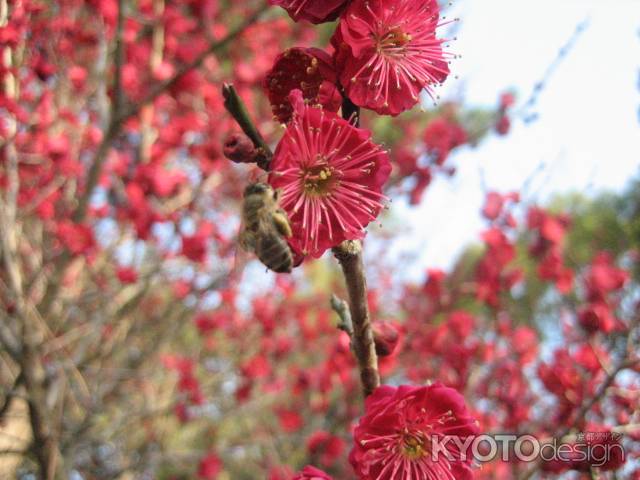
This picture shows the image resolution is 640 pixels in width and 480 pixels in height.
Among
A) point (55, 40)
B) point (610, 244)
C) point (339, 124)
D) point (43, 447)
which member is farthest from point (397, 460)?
point (610, 244)

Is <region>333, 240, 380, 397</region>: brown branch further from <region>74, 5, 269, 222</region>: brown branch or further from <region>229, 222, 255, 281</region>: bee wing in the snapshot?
<region>74, 5, 269, 222</region>: brown branch

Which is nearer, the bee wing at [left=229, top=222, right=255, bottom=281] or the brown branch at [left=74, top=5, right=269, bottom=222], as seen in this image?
the bee wing at [left=229, top=222, right=255, bottom=281]

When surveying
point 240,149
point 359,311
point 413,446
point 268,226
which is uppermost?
point 240,149

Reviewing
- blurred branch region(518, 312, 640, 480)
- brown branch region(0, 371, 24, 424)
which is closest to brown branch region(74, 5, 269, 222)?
brown branch region(0, 371, 24, 424)

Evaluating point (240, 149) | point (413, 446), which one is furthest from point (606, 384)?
point (240, 149)

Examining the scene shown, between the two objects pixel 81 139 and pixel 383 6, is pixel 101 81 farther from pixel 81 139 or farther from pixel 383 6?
pixel 383 6

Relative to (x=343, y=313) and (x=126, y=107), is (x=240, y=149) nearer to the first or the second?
(x=343, y=313)

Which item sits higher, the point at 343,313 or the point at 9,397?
the point at 9,397
